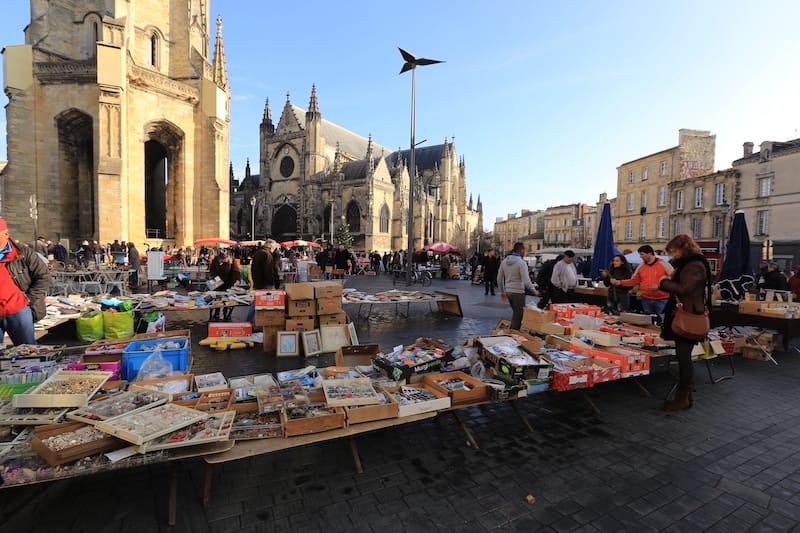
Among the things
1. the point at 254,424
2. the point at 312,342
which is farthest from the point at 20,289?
the point at 254,424

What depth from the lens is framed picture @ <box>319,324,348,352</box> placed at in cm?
637

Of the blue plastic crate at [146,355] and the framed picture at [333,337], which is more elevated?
the blue plastic crate at [146,355]

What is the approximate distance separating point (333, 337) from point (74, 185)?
20.5 m

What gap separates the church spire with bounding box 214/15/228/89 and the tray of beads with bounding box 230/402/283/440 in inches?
947

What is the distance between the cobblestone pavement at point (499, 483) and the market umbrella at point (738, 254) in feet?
20.2

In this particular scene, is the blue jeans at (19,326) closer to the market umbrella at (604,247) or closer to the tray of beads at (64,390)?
the tray of beads at (64,390)

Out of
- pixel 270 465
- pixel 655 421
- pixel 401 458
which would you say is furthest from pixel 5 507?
pixel 655 421

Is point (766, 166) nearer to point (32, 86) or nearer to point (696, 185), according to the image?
point (696, 185)

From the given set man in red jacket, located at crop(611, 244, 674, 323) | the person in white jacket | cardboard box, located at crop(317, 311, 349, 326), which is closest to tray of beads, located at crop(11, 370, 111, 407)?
cardboard box, located at crop(317, 311, 349, 326)

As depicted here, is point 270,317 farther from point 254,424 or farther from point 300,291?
point 254,424

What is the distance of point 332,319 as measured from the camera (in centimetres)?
662

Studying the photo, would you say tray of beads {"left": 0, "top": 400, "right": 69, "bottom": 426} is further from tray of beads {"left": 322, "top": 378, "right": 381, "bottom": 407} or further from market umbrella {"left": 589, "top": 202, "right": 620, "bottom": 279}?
market umbrella {"left": 589, "top": 202, "right": 620, "bottom": 279}

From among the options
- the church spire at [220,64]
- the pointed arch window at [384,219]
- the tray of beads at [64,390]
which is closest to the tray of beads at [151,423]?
the tray of beads at [64,390]

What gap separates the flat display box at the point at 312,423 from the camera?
264 cm
